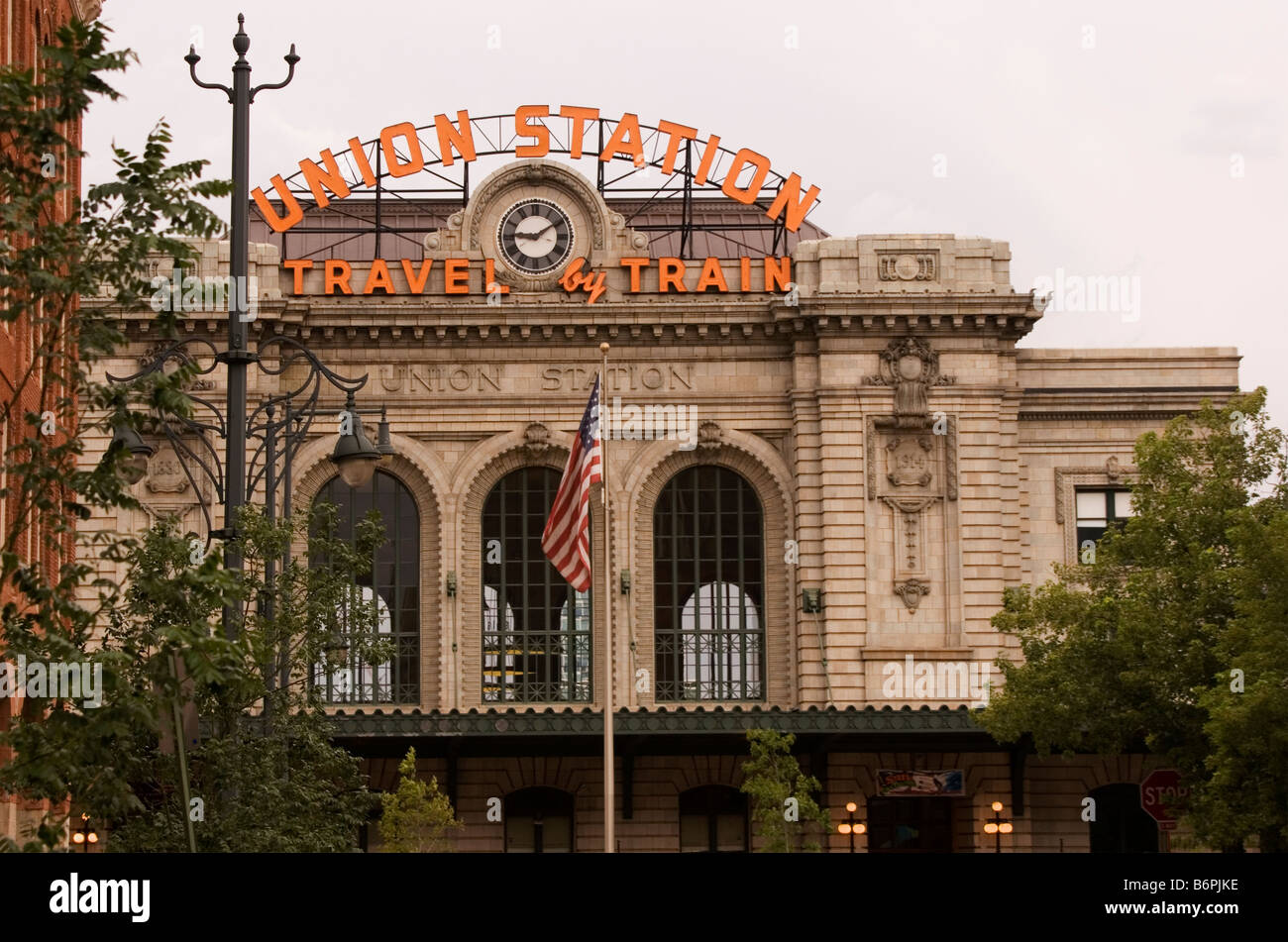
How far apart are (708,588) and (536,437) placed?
21.3 ft

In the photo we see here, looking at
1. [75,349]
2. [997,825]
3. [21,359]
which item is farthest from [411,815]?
[75,349]

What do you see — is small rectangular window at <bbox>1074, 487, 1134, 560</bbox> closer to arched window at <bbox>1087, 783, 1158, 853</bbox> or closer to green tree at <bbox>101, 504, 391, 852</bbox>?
arched window at <bbox>1087, 783, 1158, 853</bbox>

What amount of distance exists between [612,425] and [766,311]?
537 cm

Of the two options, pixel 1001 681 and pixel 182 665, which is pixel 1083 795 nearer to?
pixel 1001 681

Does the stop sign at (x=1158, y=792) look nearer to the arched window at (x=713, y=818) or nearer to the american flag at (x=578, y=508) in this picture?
the arched window at (x=713, y=818)

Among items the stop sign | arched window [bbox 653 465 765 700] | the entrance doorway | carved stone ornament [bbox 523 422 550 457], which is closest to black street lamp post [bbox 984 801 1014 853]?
the entrance doorway

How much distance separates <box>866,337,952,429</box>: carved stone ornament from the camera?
60.7 metres

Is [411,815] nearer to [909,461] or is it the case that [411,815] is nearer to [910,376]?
[909,461]

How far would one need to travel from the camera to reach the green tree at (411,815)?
49.6 metres

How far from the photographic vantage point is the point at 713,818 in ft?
199

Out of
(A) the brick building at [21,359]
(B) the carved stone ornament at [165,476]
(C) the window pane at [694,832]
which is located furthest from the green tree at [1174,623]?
(B) the carved stone ornament at [165,476]

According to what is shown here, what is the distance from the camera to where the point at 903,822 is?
200 ft
